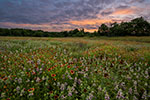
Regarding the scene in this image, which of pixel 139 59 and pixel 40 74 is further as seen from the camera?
pixel 139 59

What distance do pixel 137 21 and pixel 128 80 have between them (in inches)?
2119

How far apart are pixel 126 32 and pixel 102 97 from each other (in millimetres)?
55128

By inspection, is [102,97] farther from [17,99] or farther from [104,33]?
[104,33]

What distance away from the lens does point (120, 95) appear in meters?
2.28

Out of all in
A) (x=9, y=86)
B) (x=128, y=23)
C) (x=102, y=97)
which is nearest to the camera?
(x=102, y=97)

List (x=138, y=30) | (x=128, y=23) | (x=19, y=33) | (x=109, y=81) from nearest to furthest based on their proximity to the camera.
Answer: (x=109, y=81) → (x=138, y=30) → (x=128, y=23) → (x=19, y=33)

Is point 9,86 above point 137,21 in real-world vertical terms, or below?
below

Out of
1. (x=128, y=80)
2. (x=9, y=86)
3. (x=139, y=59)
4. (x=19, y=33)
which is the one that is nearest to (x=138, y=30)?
(x=139, y=59)

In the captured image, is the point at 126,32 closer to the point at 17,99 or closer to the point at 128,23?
the point at 128,23

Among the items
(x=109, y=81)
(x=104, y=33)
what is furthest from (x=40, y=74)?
(x=104, y=33)

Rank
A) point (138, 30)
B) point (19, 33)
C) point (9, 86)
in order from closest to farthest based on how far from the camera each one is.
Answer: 1. point (9, 86)
2. point (138, 30)
3. point (19, 33)

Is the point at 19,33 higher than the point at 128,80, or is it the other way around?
the point at 19,33

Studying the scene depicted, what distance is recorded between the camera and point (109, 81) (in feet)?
10.9

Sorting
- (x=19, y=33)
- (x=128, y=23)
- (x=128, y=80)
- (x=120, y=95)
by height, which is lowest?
(x=128, y=80)
